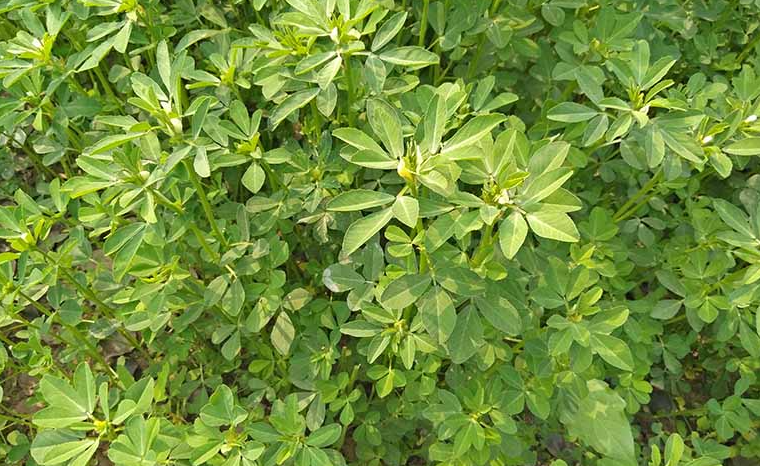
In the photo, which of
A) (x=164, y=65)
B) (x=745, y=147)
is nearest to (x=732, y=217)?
(x=745, y=147)

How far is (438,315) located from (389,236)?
219 millimetres

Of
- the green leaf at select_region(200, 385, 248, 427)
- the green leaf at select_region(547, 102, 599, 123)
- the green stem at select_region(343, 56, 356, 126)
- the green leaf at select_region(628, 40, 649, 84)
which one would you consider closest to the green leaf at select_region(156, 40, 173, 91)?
the green stem at select_region(343, 56, 356, 126)

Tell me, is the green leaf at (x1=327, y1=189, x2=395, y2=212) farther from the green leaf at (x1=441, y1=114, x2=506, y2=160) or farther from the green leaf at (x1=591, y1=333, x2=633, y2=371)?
the green leaf at (x1=591, y1=333, x2=633, y2=371)

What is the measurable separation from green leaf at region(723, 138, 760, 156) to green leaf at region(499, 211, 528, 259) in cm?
77

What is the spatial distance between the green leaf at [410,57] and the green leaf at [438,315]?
61 cm

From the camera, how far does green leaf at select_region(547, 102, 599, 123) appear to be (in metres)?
1.76

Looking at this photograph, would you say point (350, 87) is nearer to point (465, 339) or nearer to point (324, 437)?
point (465, 339)

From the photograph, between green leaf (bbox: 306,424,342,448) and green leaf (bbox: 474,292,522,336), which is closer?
green leaf (bbox: 474,292,522,336)

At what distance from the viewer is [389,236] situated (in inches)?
59.9

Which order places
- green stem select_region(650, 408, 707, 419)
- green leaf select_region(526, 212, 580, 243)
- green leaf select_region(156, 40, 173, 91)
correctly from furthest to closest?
1. green stem select_region(650, 408, 707, 419)
2. green leaf select_region(156, 40, 173, 91)
3. green leaf select_region(526, 212, 580, 243)

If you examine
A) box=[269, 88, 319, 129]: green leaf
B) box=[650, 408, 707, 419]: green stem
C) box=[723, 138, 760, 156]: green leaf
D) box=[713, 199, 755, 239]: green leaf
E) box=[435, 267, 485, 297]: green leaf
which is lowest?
box=[650, 408, 707, 419]: green stem

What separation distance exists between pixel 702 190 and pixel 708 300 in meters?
0.71

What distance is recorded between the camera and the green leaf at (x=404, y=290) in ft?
4.84

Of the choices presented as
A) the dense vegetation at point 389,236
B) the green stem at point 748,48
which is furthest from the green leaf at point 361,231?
the green stem at point 748,48
